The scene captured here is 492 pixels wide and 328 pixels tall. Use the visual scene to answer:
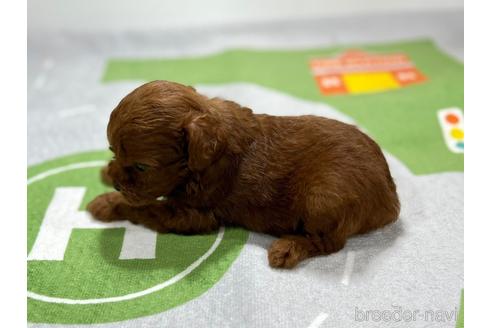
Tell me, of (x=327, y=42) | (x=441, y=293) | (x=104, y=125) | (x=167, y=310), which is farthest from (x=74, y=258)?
(x=327, y=42)

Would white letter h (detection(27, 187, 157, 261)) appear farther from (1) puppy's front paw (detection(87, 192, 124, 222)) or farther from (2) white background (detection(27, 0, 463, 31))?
(2) white background (detection(27, 0, 463, 31))

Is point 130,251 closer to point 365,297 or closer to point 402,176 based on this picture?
point 365,297

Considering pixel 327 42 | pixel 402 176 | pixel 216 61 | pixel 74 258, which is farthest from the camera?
pixel 327 42

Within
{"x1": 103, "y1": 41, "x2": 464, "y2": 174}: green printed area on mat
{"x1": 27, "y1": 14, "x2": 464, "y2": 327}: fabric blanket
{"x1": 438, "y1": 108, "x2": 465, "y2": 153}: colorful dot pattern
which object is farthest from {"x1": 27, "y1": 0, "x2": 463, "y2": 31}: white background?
{"x1": 438, "y1": 108, "x2": 465, "y2": 153}: colorful dot pattern

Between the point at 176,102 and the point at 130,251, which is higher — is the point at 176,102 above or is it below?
above

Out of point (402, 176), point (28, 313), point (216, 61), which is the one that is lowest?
point (28, 313)

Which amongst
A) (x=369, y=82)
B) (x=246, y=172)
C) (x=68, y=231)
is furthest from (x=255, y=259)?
(x=369, y=82)

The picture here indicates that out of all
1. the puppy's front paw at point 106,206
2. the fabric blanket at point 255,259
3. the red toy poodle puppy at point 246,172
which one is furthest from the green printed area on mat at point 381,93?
the puppy's front paw at point 106,206
